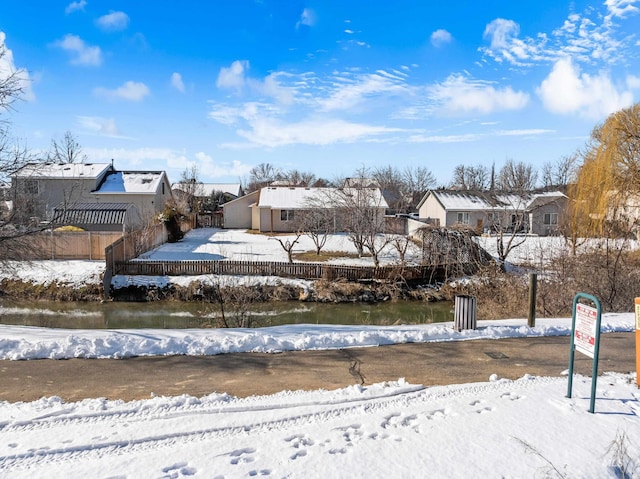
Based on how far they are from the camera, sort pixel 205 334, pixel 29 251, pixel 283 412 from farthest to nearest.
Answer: pixel 29 251 → pixel 205 334 → pixel 283 412

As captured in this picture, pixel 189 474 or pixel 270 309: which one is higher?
pixel 189 474

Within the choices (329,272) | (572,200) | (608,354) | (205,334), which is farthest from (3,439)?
(572,200)

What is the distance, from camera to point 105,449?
473cm

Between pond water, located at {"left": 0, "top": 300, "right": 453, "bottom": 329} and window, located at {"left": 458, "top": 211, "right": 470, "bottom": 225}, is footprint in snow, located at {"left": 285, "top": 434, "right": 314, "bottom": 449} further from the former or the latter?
window, located at {"left": 458, "top": 211, "right": 470, "bottom": 225}

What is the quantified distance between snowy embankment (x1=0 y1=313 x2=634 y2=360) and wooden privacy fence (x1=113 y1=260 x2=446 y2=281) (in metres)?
11.9

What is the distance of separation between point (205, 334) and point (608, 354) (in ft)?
26.3

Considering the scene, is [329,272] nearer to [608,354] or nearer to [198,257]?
[198,257]

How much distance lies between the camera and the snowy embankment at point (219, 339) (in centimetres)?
828

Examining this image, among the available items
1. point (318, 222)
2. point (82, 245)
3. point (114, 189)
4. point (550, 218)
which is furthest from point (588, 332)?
point (550, 218)

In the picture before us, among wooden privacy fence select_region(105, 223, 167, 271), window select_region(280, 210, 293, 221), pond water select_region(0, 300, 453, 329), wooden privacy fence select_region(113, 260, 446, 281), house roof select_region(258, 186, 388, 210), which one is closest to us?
pond water select_region(0, 300, 453, 329)

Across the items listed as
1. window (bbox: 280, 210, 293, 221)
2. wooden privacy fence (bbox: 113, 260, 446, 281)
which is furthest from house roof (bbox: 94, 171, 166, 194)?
wooden privacy fence (bbox: 113, 260, 446, 281)

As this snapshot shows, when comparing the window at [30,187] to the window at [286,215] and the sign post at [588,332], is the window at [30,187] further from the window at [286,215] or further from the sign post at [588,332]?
the window at [286,215]

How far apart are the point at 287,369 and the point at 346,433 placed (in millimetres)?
2627

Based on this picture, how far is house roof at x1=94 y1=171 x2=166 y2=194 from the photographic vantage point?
3619 centimetres
